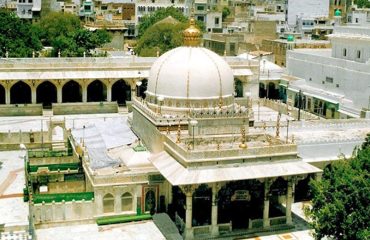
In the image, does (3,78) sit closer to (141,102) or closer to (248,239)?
(141,102)

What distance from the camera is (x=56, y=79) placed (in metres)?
47.7

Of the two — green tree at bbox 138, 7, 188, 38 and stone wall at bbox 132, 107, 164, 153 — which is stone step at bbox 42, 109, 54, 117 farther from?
green tree at bbox 138, 7, 188, 38

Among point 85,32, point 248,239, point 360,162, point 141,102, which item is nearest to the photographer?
point 360,162

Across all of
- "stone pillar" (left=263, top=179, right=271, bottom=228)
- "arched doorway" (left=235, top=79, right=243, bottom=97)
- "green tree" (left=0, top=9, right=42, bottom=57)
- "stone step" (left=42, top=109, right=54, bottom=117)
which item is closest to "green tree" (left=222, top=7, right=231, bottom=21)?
"green tree" (left=0, top=9, right=42, bottom=57)

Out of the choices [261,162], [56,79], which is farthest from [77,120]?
[261,162]

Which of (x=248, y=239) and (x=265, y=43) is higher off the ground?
(x=265, y=43)

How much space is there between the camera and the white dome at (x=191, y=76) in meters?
30.6

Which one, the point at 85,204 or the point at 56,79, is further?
the point at 56,79

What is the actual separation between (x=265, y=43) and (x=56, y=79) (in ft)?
98.7

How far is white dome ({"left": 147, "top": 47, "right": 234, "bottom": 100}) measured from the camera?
30.6 metres

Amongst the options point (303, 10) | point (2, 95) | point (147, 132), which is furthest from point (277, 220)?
point (303, 10)

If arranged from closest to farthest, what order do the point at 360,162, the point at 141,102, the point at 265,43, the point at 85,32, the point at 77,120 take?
the point at 360,162, the point at 141,102, the point at 77,120, the point at 85,32, the point at 265,43

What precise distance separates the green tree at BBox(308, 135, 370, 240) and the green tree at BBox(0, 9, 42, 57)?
143 feet

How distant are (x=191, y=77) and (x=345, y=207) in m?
12.6
